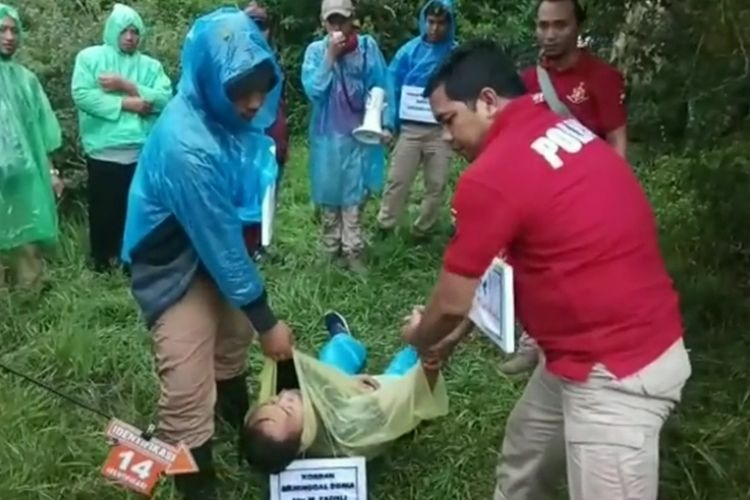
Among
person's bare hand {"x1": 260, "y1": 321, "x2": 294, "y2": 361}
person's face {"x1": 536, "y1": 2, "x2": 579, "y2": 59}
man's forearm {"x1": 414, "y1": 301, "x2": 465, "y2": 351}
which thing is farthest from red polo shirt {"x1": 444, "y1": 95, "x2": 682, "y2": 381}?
person's face {"x1": 536, "y1": 2, "x2": 579, "y2": 59}

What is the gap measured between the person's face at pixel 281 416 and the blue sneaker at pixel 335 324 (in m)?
1.32

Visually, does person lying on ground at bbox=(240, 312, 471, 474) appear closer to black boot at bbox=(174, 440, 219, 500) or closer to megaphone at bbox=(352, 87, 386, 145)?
black boot at bbox=(174, 440, 219, 500)

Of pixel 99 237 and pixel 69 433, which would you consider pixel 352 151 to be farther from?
pixel 69 433

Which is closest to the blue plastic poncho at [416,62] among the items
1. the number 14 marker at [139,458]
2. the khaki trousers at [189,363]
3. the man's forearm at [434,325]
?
the khaki trousers at [189,363]

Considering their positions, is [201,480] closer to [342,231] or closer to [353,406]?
[353,406]

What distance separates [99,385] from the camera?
463 cm

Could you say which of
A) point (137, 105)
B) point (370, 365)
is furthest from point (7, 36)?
point (370, 365)

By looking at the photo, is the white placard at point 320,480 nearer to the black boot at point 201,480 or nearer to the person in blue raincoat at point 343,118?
the black boot at point 201,480

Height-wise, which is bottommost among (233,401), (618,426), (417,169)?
(417,169)

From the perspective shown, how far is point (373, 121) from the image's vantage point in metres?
5.75

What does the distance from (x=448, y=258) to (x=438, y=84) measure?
0.44 m

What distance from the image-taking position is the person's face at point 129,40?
6066mm

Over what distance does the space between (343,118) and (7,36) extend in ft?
5.51

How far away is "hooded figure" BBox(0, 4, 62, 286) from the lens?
17.7 ft
